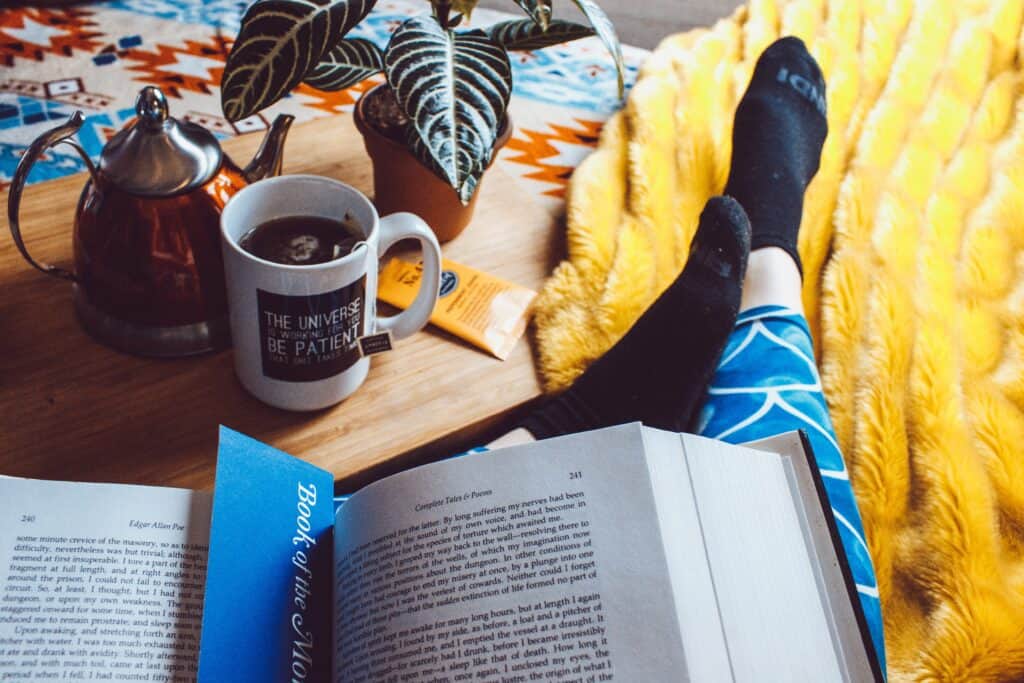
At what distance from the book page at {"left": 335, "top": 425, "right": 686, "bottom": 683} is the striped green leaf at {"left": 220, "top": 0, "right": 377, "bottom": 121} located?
250mm

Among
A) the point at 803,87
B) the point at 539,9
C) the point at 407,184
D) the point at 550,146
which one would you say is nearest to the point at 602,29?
the point at 539,9

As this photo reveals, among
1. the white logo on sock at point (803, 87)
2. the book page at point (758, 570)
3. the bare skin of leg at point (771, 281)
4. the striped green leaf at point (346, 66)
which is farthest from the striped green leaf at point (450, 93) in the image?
the white logo on sock at point (803, 87)

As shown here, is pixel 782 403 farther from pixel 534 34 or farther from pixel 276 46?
pixel 276 46

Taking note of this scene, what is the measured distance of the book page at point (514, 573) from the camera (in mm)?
380

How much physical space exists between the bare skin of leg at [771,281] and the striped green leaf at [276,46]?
1.42 feet

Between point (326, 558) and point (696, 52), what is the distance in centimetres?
87

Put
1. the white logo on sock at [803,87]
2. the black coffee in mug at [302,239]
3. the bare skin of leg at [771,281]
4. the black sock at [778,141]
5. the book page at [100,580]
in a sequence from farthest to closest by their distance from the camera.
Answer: the white logo on sock at [803,87]
the black sock at [778,141]
the bare skin of leg at [771,281]
the black coffee in mug at [302,239]
the book page at [100,580]

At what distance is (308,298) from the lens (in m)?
0.46

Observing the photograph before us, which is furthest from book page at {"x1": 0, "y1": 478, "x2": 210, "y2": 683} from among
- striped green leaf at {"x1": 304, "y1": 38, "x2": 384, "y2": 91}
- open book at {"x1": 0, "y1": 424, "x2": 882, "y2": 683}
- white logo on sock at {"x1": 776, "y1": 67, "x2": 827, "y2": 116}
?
white logo on sock at {"x1": 776, "y1": 67, "x2": 827, "y2": 116}

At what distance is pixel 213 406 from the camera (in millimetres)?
547

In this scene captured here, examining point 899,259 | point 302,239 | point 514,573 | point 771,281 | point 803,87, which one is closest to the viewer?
point 514,573

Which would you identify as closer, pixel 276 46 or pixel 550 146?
pixel 276 46

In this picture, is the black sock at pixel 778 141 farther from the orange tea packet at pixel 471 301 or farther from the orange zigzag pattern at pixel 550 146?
the orange tea packet at pixel 471 301

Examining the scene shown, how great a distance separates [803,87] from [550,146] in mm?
341
